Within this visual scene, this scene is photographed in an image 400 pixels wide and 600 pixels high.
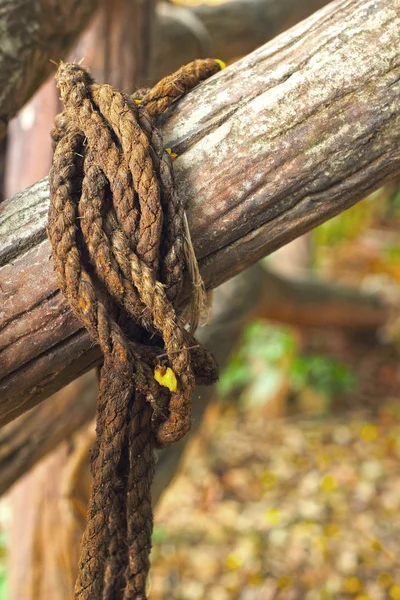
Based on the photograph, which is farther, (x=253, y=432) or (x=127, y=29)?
Result: (x=253, y=432)

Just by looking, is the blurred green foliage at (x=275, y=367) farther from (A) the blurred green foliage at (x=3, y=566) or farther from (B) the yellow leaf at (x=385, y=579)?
(A) the blurred green foliage at (x=3, y=566)

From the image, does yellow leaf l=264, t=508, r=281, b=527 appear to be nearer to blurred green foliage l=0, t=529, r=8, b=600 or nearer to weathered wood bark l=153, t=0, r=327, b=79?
blurred green foliage l=0, t=529, r=8, b=600

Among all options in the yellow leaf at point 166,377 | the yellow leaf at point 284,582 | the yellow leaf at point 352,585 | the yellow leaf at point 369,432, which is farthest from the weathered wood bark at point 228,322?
the yellow leaf at point 352,585

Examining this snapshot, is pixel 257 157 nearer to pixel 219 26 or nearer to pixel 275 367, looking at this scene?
pixel 219 26

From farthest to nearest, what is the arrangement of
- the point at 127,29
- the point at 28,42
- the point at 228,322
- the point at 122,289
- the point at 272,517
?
the point at 272,517 < the point at 228,322 < the point at 127,29 < the point at 28,42 < the point at 122,289

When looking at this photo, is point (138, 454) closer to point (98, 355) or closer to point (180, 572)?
point (98, 355)

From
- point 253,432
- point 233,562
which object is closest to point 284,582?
point 233,562

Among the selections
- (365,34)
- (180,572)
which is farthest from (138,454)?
(180,572)
